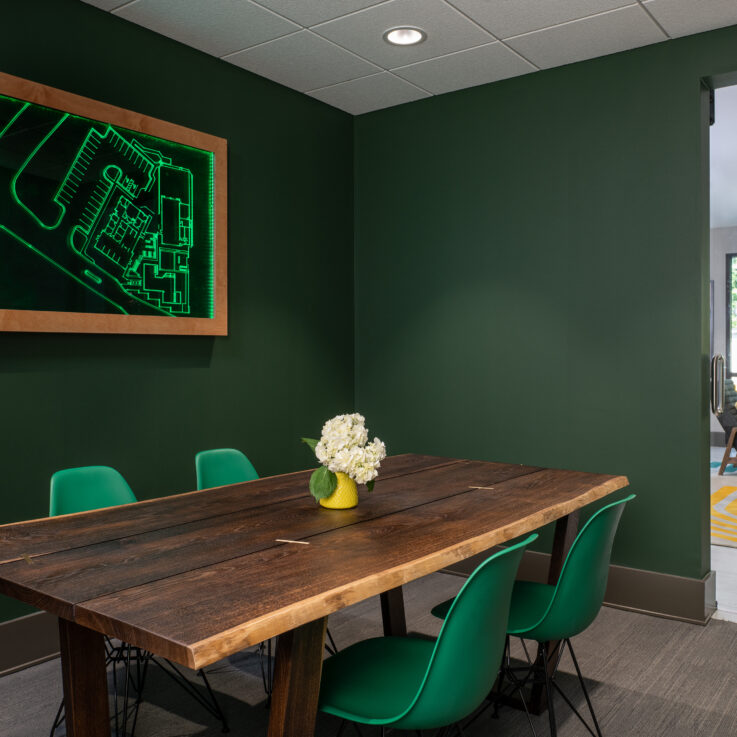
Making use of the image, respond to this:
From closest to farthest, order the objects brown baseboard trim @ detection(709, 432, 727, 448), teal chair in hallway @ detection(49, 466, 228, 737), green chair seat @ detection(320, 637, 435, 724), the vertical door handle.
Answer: green chair seat @ detection(320, 637, 435, 724) → teal chair in hallway @ detection(49, 466, 228, 737) → the vertical door handle → brown baseboard trim @ detection(709, 432, 727, 448)

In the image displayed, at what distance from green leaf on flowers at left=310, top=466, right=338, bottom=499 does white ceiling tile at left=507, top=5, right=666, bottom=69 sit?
2457 millimetres

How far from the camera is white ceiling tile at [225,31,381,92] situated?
11.9ft

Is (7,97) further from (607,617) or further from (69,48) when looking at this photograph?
(607,617)

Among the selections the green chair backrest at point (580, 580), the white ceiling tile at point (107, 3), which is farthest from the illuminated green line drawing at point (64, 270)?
the green chair backrest at point (580, 580)

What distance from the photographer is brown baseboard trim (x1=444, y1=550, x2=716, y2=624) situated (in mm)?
3482

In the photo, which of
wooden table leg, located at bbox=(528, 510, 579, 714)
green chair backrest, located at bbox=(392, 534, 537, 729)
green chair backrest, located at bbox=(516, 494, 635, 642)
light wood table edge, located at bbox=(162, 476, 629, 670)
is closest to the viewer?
light wood table edge, located at bbox=(162, 476, 629, 670)

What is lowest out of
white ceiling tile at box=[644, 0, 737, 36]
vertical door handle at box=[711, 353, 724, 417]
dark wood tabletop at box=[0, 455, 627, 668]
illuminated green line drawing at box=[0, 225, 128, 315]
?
dark wood tabletop at box=[0, 455, 627, 668]

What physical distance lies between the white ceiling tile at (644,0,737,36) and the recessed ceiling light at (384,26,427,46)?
1018mm

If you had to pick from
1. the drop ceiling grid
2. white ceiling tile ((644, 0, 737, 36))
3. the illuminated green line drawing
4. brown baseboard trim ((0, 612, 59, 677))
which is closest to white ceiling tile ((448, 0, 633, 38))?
the drop ceiling grid

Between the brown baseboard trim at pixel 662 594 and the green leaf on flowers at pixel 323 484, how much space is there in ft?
6.88

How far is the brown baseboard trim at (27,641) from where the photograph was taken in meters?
2.92

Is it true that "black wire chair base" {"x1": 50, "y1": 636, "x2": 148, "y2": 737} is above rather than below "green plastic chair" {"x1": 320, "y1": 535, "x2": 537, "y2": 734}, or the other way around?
below

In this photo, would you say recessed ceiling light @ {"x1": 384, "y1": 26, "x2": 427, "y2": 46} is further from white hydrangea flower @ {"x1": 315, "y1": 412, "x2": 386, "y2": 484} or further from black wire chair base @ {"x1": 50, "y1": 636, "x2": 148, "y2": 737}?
black wire chair base @ {"x1": 50, "y1": 636, "x2": 148, "y2": 737}

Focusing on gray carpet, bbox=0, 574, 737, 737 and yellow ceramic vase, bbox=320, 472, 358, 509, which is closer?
yellow ceramic vase, bbox=320, 472, 358, 509
